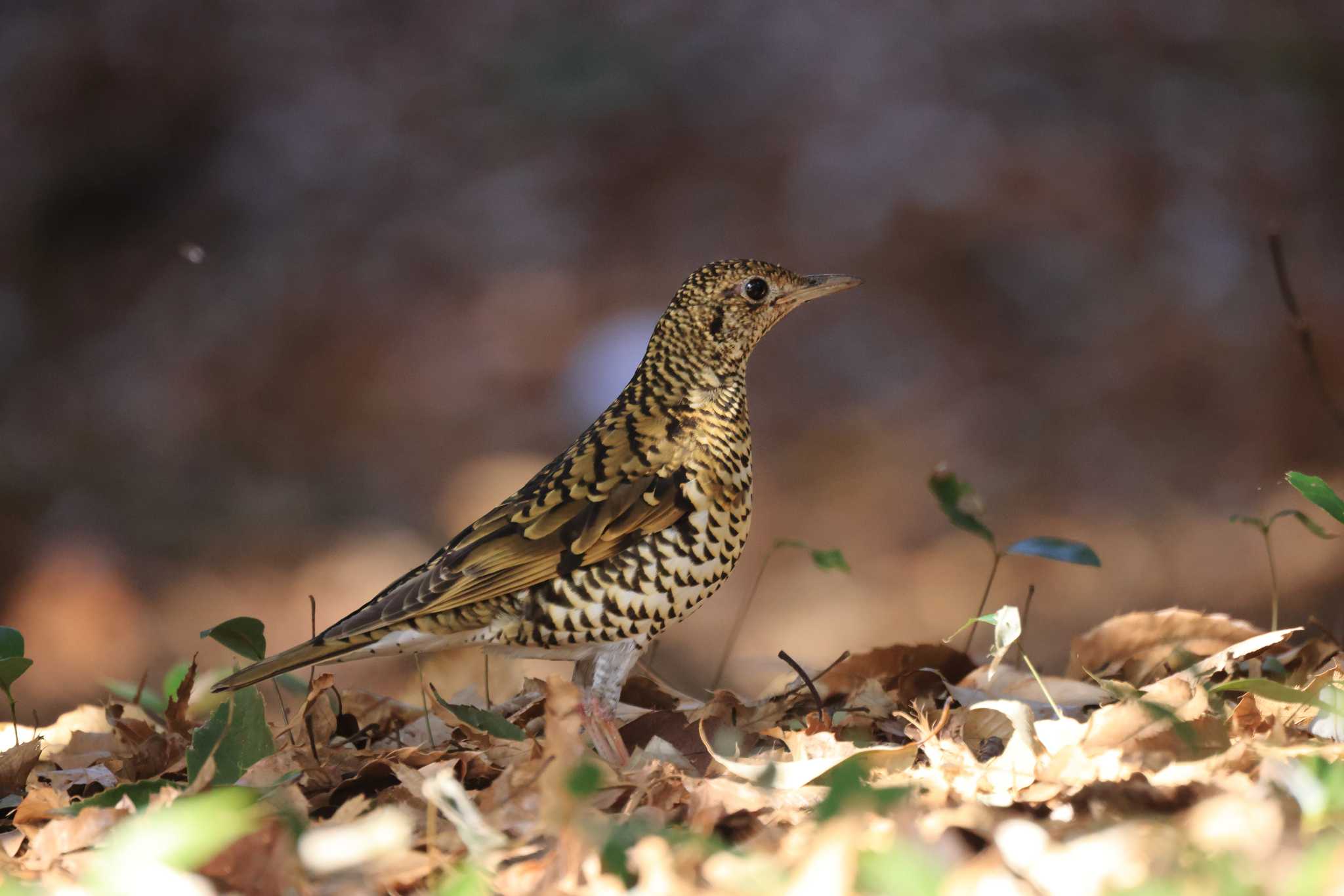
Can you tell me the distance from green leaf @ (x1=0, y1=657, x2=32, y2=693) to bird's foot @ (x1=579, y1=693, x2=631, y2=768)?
3.90 feet

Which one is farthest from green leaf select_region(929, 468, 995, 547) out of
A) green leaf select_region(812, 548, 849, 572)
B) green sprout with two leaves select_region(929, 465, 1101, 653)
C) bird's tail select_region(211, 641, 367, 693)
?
bird's tail select_region(211, 641, 367, 693)

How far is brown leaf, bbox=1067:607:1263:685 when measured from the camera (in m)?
3.37

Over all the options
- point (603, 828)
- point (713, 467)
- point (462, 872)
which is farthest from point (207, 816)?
point (713, 467)

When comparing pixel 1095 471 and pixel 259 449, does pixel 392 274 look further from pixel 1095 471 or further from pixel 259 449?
pixel 1095 471

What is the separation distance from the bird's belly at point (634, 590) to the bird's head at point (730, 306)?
20.0 inches

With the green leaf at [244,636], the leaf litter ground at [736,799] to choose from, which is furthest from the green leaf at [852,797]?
the green leaf at [244,636]

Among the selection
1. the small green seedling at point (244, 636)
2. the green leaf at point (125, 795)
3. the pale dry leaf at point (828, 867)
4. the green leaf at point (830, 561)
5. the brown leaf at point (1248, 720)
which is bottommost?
the brown leaf at point (1248, 720)

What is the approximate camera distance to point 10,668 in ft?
9.23

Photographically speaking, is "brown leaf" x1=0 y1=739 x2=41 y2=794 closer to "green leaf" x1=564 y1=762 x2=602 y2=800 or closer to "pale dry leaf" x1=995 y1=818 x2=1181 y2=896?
"green leaf" x1=564 y1=762 x2=602 y2=800

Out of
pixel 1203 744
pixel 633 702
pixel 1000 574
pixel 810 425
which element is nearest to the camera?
pixel 1203 744

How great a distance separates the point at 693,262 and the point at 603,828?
6.69 m

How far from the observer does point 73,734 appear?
10.8 feet

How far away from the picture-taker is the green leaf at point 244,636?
2916 millimetres

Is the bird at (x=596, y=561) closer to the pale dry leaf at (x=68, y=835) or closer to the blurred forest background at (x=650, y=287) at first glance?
the pale dry leaf at (x=68, y=835)
